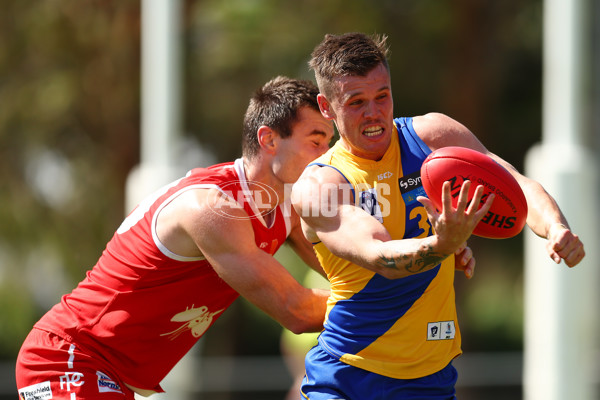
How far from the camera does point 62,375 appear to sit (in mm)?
3469

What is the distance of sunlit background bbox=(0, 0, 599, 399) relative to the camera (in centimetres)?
1138

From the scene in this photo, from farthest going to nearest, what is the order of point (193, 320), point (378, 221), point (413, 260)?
point (193, 320)
point (378, 221)
point (413, 260)


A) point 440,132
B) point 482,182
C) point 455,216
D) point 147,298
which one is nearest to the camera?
point 455,216

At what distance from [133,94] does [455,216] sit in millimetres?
9501

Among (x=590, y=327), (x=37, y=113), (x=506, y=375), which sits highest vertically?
(x=37, y=113)

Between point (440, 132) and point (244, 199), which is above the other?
point (440, 132)

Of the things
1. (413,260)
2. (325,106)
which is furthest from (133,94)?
(413,260)

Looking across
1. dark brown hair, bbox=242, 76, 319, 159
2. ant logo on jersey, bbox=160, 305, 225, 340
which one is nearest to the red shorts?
ant logo on jersey, bbox=160, 305, 225, 340

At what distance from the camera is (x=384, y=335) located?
3125 mm

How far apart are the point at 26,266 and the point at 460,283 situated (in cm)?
676

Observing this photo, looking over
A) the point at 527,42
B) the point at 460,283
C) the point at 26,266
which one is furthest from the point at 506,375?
the point at 26,266

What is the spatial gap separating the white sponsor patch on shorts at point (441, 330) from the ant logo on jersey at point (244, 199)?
977mm

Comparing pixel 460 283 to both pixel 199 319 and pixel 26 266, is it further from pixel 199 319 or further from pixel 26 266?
pixel 199 319

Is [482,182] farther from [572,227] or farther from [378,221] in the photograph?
[572,227]
